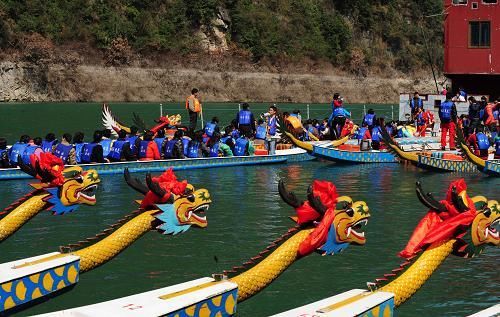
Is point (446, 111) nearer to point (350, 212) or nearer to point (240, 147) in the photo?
point (240, 147)

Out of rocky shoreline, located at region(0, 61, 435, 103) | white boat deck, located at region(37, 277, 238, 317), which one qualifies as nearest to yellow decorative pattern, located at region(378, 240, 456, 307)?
white boat deck, located at region(37, 277, 238, 317)

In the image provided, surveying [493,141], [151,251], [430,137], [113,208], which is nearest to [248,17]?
[430,137]

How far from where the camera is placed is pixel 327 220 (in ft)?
40.5

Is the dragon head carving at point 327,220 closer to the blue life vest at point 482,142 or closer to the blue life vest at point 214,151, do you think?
the blue life vest at point 482,142

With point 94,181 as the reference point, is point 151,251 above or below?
below

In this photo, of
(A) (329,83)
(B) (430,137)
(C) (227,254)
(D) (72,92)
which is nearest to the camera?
(C) (227,254)

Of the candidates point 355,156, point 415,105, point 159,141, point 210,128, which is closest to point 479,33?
point 415,105

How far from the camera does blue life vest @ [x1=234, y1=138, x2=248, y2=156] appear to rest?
34.1 m

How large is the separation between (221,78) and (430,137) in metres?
51.4

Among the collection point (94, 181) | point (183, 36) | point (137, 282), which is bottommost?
point (137, 282)

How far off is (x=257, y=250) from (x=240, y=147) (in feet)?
52.0

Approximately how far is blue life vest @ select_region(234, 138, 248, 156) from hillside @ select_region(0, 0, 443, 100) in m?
50.5

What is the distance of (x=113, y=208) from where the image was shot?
23984mm

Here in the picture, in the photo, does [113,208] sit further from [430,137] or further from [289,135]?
[430,137]
